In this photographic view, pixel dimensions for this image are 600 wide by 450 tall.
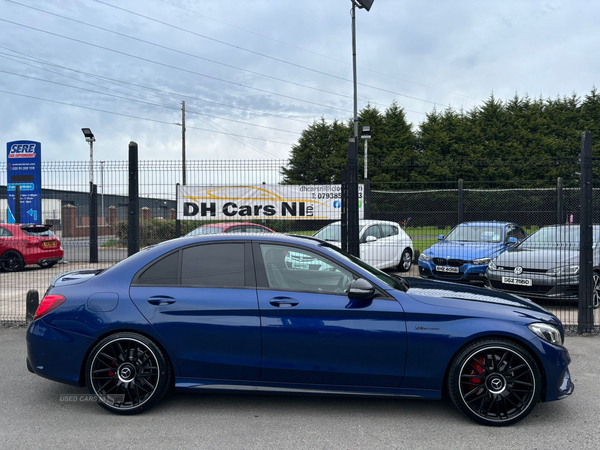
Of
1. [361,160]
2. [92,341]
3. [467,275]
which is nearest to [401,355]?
[92,341]

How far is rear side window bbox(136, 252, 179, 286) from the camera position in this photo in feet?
13.6

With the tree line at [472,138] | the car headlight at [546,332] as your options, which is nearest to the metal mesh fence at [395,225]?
the car headlight at [546,332]

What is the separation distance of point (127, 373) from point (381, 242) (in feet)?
27.2

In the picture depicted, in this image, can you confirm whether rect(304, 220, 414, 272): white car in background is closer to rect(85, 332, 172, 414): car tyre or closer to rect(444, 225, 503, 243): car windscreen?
rect(444, 225, 503, 243): car windscreen

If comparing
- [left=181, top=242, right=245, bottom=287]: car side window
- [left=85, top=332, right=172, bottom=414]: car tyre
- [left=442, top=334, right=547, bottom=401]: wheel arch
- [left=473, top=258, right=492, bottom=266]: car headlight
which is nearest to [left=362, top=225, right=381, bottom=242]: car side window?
[left=473, top=258, right=492, bottom=266]: car headlight

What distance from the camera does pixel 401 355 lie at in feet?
12.6

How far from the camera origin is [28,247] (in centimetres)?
1396

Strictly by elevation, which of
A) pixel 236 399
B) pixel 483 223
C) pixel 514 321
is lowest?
pixel 236 399

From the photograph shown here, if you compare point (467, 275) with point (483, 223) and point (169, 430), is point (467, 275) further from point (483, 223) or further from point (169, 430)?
point (169, 430)

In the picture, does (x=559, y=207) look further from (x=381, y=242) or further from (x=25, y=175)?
(x=25, y=175)

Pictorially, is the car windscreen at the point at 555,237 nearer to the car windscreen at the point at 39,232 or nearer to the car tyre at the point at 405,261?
the car tyre at the point at 405,261

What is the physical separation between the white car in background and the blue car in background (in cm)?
96

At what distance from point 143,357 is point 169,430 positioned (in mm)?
638

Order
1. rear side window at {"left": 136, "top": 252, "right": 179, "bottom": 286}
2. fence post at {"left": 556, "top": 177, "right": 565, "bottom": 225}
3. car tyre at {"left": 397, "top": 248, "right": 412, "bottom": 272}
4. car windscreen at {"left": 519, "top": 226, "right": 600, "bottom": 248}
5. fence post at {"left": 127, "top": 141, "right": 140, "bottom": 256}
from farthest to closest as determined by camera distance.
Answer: car tyre at {"left": 397, "top": 248, "right": 412, "bottom": 272} → fence post at {"left": 556, "top": 177, "right": 565, "bottom": 225} → car windscreen at {"left": 519, "top": 226, "right": 600, "bottom": 248} → fence post at {"left": 127, "top": 141, "right": 140, "bottom": 256} → rear side window at {"left": 136, "top": 252, "right": 179, "bottom": 286}
